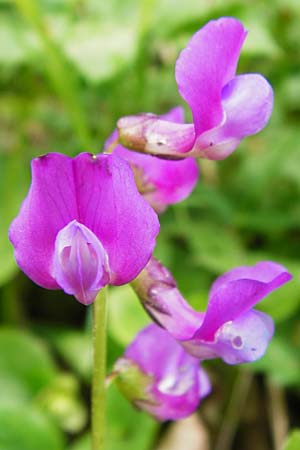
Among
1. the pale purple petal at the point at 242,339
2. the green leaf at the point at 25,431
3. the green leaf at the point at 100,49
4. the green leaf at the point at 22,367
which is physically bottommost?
the green leaf at the point at 22,367

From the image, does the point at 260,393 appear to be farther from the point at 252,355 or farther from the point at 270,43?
the point at 252,355

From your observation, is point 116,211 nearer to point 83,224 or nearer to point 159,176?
point 83,224

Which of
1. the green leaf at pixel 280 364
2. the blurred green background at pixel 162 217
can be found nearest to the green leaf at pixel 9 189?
the blurred green background at pixel 162 217

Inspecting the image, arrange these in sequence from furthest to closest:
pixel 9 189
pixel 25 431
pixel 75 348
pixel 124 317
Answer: pixel 9 189 → pixel 75 348 → pixel 124 317 → pixel 25 431

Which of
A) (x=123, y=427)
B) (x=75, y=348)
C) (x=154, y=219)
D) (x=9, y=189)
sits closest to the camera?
(x=154, y=219)

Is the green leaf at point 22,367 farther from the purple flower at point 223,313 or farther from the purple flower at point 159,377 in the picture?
the purple flower at point 223,313

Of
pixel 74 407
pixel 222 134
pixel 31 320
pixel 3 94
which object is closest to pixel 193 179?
pixel 222 134

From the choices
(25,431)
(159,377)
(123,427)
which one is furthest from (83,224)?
(123,427)
